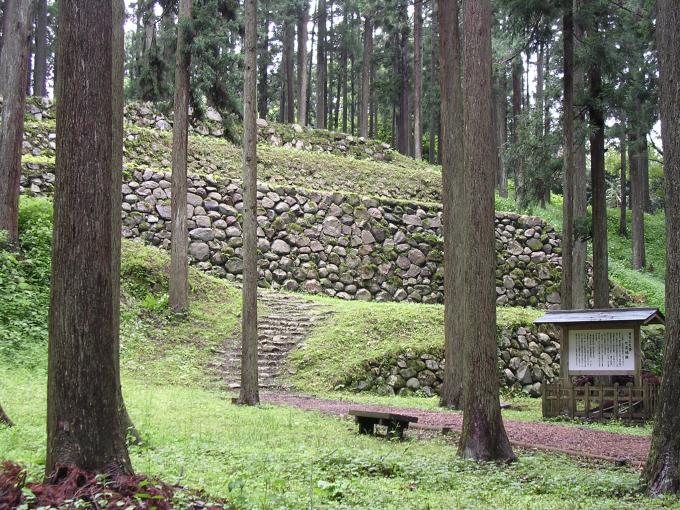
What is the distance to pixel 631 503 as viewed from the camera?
18.5 ft

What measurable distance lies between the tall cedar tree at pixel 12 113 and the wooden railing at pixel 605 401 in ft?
38.0

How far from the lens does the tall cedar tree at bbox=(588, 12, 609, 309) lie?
14.9 m

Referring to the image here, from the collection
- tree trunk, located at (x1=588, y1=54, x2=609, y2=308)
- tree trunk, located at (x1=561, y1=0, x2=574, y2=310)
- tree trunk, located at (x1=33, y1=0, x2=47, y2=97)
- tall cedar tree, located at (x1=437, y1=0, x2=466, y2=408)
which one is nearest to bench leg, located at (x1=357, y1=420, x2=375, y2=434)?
tall cedar tree, located at (x1=437, y1=0, x2=466, y2=408)

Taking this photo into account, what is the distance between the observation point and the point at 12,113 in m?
15.2

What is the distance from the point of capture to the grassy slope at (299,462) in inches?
217

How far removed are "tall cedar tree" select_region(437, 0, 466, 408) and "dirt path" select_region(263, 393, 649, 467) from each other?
914mm

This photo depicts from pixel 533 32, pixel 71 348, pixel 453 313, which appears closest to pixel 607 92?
pixel 533 32

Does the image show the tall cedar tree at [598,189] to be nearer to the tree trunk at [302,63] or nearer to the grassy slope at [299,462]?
the grassy slope at [299,462]

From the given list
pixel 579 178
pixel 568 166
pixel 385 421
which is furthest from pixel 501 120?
pixel 385 421

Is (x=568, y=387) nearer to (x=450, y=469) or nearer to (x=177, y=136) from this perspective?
(x=450, y=469)

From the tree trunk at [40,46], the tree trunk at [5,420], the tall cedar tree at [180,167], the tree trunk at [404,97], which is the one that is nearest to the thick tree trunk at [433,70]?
the tree trunk at [404,97]

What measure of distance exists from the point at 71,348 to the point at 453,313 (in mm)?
8820

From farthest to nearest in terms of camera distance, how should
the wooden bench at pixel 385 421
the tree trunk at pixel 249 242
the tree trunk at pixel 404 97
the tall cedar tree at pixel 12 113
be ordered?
the tree trunk at pixel 404 97
the tall cedar tree at pixel 12 113
the tree trunk at pixel 249 242
the wooden bench at pixel 385 421

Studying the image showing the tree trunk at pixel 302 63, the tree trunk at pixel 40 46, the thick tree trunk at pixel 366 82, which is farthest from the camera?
the thick tree trunk at pixel 366 82
